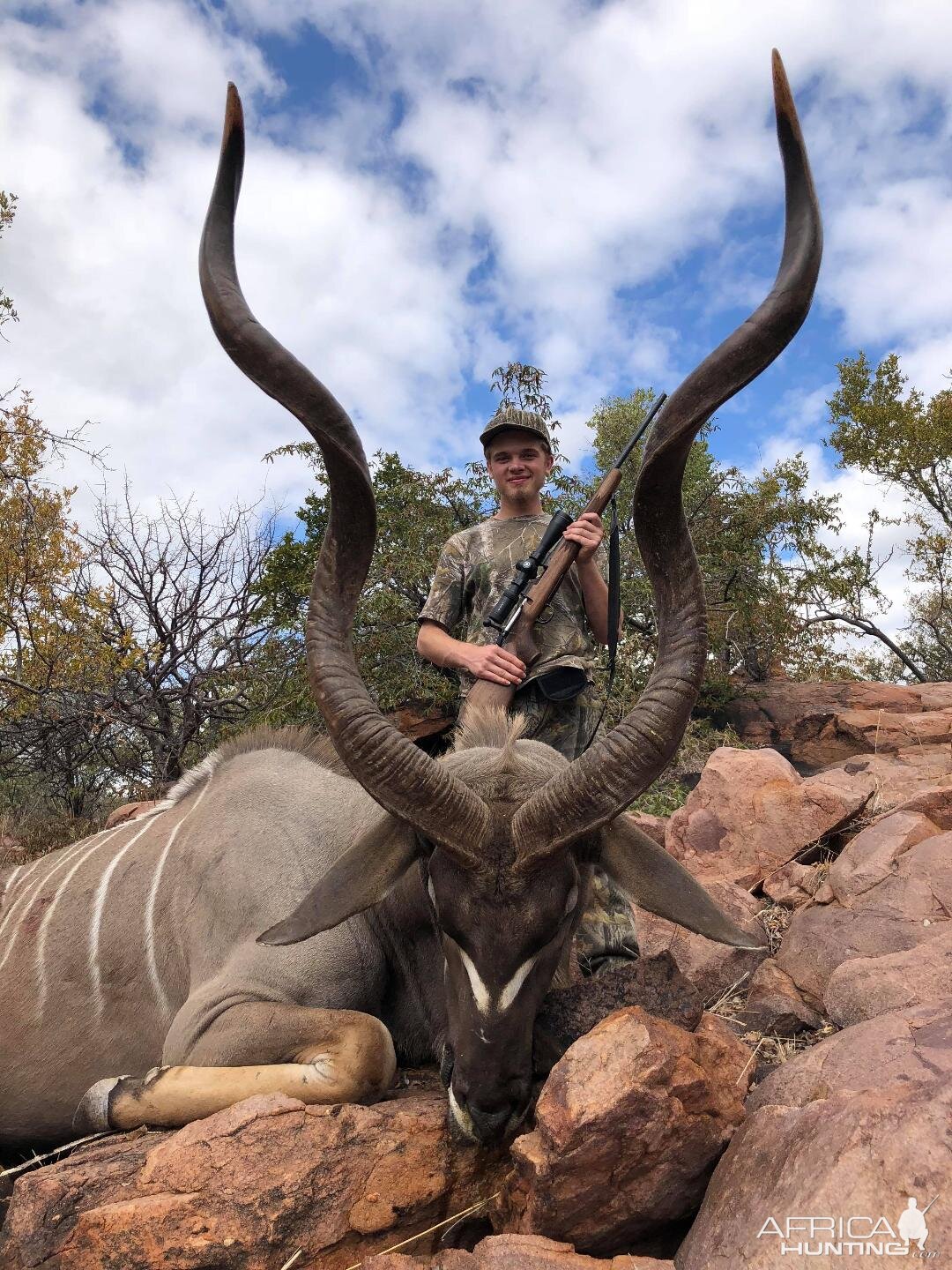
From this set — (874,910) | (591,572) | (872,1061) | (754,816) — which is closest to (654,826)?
(754,816)

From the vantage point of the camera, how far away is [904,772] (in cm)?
820

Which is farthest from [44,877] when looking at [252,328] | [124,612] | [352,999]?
[124,612]

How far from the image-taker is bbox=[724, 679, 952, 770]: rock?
1272 centimetres

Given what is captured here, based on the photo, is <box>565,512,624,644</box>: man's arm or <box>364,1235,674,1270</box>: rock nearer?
<box>364,1235,674,1270</box>: rock

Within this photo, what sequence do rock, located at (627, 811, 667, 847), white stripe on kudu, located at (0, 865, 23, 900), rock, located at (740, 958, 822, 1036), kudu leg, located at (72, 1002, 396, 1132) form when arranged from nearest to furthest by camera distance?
kudu leg, located at (72, 1002, 396, 1132), rock, located at (740, 958, 822, 1036), white stripe on kudu, located at (0, 865, 23, 900), rock, located at (627, 811, 667, 847)

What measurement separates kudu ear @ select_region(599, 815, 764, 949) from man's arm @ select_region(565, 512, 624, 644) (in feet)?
5.98

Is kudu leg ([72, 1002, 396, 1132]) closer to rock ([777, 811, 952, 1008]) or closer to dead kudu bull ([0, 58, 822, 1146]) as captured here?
dead kudu bull ([0, 58, 822, 1146])

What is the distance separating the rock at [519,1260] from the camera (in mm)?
2109

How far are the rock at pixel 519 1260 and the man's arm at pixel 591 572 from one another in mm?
3198

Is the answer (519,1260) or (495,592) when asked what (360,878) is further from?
(495,592)

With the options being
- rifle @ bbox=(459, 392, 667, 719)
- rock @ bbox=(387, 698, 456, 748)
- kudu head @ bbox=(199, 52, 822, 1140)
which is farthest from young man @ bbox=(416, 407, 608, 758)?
rock @ bbox=(387, 698, 456, 748)

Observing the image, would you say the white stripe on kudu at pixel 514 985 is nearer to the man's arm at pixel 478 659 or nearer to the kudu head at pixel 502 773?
the kudu head at pixel 502 773

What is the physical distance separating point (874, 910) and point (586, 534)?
220 cm

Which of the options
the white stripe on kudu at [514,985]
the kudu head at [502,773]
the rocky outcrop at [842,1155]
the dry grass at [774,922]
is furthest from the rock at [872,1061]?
the dry grass at [774,922]
